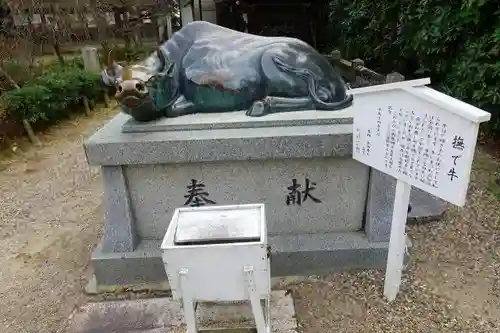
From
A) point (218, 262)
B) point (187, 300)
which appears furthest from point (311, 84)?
point (187, 300)

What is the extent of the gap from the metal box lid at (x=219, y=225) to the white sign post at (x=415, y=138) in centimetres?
83

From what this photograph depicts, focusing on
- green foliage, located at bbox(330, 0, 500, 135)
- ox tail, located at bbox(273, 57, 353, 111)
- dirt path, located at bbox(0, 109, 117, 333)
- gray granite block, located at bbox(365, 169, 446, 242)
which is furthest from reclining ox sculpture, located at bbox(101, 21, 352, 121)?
green foliage, located at bbox(330, 0, 500, 135)

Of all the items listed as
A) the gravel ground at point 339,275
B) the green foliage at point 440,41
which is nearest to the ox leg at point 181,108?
the gravel ground at point 339,275

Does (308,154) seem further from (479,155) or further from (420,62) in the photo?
(420,62)

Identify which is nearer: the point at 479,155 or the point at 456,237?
the point at 456,237

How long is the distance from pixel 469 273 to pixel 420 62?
15.4 feet

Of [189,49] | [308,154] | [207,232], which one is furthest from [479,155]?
[207,232]

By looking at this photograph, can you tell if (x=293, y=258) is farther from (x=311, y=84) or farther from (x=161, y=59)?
(x=161, y=59)

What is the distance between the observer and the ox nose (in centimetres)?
273

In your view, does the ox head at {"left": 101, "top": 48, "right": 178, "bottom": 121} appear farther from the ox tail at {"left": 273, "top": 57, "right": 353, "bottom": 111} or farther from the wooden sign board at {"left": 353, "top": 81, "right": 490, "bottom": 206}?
the wooden sign board at {"left": 353, "top": 81, "right": 490, "bottom": 206}

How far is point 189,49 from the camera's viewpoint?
3.37 m

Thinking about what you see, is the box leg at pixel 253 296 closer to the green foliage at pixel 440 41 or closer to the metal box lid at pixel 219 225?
the metal box lid at pixel 219 225

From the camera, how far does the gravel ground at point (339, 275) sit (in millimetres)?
2855

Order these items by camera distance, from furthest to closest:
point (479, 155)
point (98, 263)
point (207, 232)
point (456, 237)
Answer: point (479, 155)
point (456, 237)
point (98, 263)
point (207, 232)
